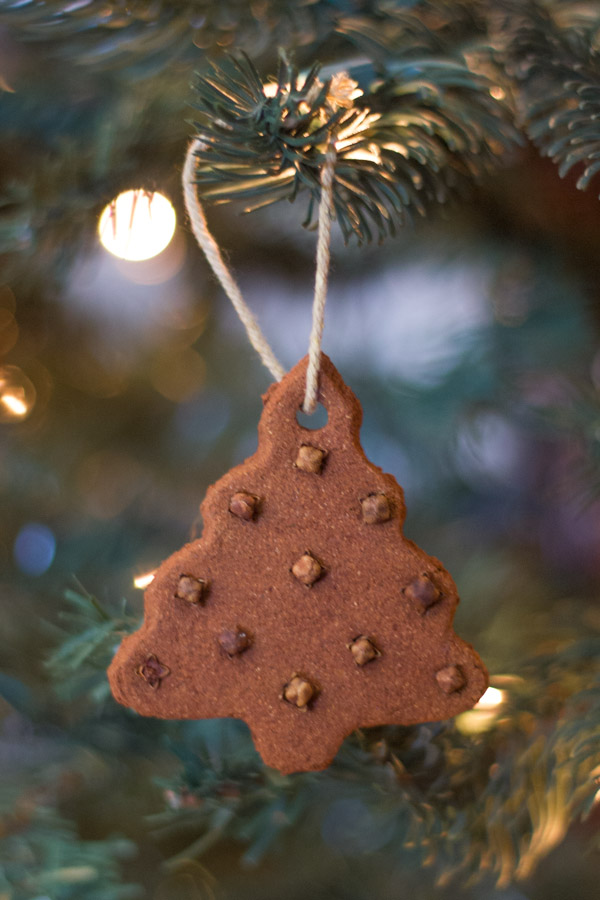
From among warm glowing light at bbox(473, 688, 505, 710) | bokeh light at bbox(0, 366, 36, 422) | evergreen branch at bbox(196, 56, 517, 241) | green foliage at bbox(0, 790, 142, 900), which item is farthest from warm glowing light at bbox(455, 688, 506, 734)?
bokeh light at bbox(0, 366, 36, 422)

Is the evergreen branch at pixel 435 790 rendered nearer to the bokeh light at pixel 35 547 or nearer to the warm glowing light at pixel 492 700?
the warm glowing light at pixel 492 700

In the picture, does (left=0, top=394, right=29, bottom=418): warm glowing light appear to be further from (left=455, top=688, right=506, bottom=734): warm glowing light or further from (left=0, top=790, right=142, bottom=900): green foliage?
(left=455, top=688, right=506, bottom=734): warm glowing light

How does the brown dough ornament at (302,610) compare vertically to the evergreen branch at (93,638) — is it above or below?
below

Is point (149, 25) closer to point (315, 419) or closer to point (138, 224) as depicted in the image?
point (138, 224)

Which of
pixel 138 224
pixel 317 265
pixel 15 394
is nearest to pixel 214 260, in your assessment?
pixel 317 265

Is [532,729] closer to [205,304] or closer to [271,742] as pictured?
[271,742]

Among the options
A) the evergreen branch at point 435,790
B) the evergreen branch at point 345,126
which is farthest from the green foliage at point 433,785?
the evergreen branch at point 345,126
